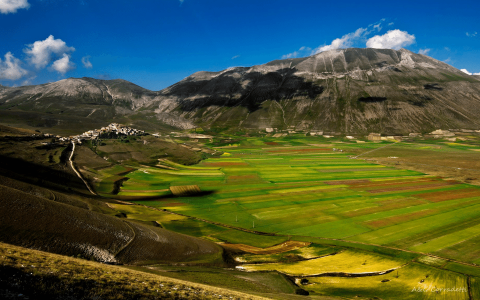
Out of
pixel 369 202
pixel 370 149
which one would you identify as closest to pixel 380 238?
pixel 369 202

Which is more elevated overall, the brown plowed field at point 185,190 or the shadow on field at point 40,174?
the shadow on field at point 40,174

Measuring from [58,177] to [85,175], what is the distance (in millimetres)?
12961

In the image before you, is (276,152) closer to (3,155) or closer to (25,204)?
(3,155)

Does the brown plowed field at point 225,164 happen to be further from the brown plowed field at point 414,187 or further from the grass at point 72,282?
the grass at point 72,282

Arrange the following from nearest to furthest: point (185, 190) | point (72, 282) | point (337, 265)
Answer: point (72, 282), point (337, 265), point (185, 190)

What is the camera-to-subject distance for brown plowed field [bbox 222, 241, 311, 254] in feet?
155

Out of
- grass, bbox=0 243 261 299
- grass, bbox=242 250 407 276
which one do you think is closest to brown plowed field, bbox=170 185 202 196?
grass, bbox=242 250 407 276

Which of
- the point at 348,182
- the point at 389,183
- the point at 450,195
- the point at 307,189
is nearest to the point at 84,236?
the point at 307,189

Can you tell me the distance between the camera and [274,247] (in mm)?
48812

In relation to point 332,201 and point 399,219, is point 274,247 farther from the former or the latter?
point 399,219

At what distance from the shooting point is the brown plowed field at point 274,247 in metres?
47.3

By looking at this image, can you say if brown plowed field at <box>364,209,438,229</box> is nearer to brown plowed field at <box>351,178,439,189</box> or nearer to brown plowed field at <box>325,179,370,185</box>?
brown plowed field at <box>351,178,439,189</box>

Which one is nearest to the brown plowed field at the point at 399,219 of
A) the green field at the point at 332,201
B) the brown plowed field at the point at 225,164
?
the green field at the point at 332,201

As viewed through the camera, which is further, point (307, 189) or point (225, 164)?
point (225, 164)
